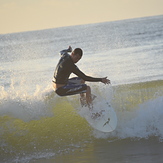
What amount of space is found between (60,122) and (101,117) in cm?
119

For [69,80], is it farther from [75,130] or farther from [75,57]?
[75,130]

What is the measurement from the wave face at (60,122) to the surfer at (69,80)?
81cm

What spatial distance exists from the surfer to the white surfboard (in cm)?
26

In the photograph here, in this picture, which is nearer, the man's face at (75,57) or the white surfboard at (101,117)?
the man's face at (75,57)

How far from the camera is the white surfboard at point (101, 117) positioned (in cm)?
872

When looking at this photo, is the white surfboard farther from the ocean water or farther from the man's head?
the man's head

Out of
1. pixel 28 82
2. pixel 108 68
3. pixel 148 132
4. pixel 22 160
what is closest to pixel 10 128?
pixel 22 160

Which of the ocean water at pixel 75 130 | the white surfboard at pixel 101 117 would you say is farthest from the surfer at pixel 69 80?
the ocean water at pixel 75 130

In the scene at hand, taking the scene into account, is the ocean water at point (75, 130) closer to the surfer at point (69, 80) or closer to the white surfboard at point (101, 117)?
the white surfboard at point (101, 117)

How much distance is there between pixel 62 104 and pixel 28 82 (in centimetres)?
779

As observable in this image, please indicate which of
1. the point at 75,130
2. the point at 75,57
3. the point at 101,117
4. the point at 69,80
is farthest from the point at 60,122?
the point at 75,57

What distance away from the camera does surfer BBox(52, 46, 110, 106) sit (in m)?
8.12

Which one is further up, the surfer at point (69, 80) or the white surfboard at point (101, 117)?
the surfer at point (69, 80)

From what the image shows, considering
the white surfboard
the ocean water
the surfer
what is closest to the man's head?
the surfer
